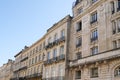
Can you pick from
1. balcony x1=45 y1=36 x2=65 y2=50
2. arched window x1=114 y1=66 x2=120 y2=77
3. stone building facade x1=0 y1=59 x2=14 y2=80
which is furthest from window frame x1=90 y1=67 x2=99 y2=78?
stone building facade x1=0 y1=59 x2=14 y2=80

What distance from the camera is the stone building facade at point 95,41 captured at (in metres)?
26.8

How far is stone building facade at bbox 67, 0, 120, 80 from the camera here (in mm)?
26797

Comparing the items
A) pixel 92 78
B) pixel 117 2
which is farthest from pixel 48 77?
pixel 117 2

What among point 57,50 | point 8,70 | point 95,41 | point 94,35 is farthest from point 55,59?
point 8,70

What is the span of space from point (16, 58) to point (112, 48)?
54.6 meters

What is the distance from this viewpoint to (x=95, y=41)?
102 ft

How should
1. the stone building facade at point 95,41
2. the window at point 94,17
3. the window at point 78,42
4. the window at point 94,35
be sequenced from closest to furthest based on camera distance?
the stone building facade at point 95,41 < the window at point 94,35 < the window at point 94,17 < the window at point 78,42

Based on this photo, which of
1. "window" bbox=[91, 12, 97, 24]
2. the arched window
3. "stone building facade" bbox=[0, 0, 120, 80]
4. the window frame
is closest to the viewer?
the arched window

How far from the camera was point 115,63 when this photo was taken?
1019 inches

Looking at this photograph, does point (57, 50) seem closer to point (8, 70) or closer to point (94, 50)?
point (94, 50)

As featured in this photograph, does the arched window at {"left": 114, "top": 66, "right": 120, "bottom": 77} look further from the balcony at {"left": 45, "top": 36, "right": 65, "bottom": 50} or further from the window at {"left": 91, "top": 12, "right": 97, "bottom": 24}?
the balcony at {"left": 45, "top": 36, "right": 65, "bottom": 50}

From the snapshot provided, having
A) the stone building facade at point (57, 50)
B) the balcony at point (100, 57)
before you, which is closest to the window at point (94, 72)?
the balcony at point (100, 57)

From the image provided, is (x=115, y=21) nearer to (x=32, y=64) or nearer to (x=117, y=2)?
(x=117, y=2)

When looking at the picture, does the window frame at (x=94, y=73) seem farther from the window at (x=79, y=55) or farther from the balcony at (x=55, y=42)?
the balcony at (x=55, y=42)
